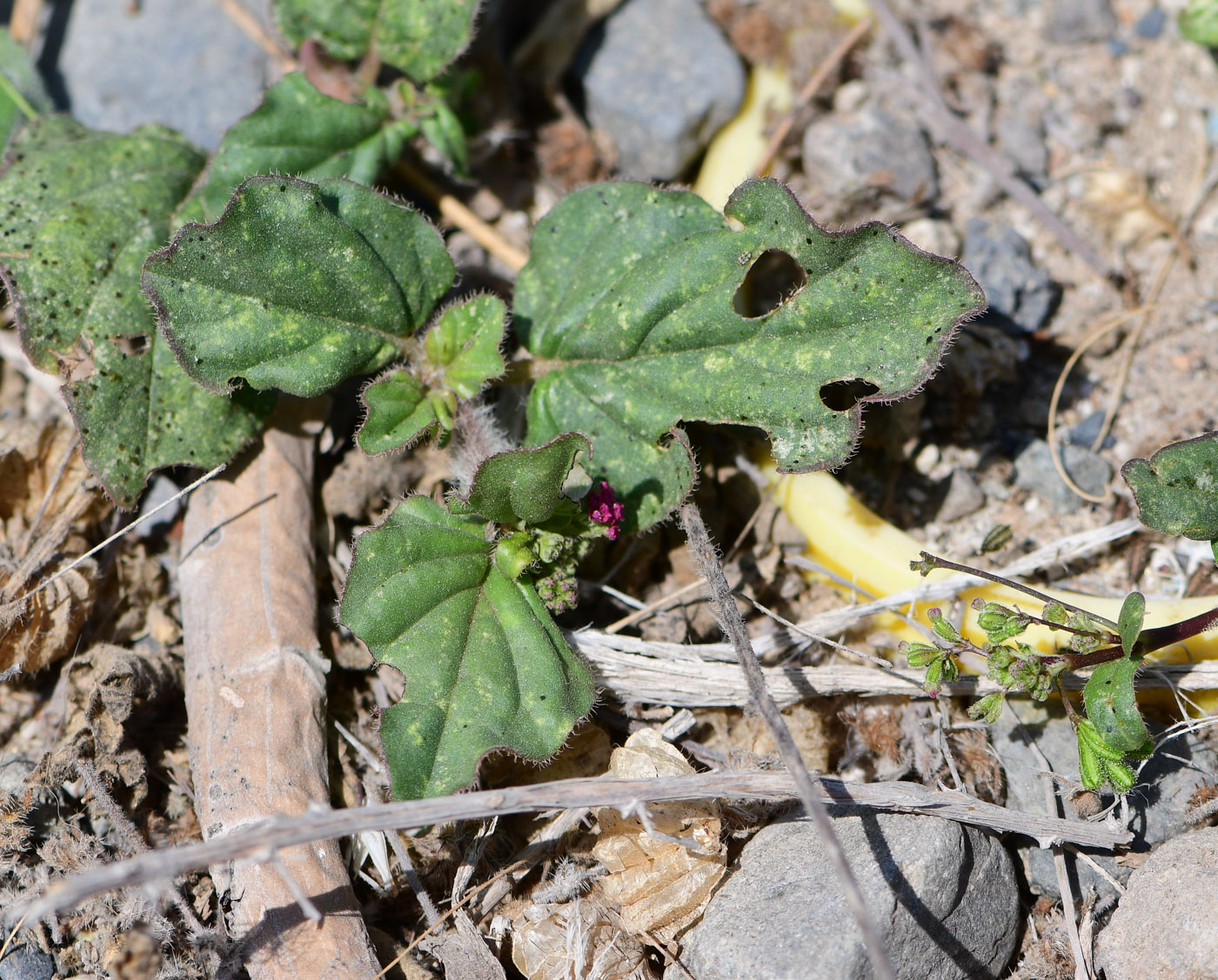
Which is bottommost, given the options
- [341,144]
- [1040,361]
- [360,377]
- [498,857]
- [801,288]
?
[498,857]

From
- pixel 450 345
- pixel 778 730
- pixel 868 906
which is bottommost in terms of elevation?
pixel 868 906

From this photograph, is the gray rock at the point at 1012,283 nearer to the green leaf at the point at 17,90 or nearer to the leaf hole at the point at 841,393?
the leaf hole at the point at 841,393

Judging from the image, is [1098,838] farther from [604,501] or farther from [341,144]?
[341,144]

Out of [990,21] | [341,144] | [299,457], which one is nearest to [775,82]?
[990,21]

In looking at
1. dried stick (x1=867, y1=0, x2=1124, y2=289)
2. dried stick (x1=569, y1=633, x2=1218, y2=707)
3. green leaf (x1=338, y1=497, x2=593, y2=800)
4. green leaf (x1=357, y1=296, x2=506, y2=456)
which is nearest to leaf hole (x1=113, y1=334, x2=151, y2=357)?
green leaf (x1=357, y1=296, x2=506, y2=456)

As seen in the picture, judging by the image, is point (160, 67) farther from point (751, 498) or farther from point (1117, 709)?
point (1117, 709)

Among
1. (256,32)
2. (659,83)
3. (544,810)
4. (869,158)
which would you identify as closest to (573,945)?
(544,810)

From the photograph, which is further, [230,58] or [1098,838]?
[230,58]
